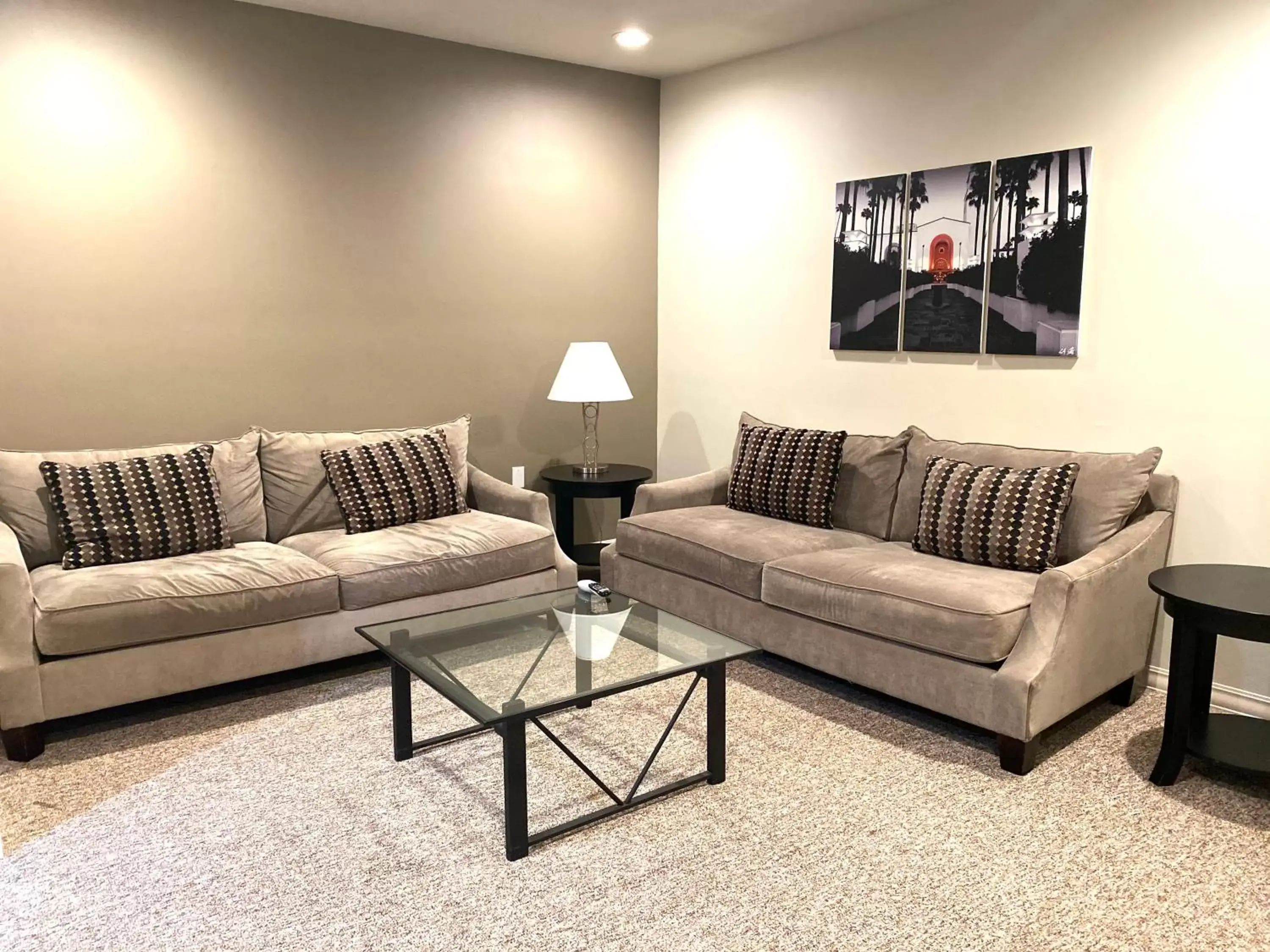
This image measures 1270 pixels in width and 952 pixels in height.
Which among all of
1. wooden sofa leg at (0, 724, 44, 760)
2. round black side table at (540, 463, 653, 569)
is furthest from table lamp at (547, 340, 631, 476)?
wooden sofa leg at (0, 724, 44, 760)

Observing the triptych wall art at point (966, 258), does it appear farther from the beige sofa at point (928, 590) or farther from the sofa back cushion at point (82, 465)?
the sofa back cushion at point (82, 465)

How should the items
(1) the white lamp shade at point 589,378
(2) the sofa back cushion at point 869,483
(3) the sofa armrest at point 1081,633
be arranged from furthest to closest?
(1) the white lamp shade at point 589,378
(2) the sofa back cushion at point 869,483
(3) the sofa armrest at point 1081,633

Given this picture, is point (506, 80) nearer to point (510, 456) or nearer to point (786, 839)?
point (510, 456)

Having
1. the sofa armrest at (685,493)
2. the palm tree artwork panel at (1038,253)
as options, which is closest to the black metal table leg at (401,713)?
the sofa armrest at (685,493)

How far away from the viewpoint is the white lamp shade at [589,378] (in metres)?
4.59

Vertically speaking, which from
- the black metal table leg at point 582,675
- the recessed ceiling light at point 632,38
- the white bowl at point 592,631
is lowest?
the black metal table leg at point 582,675

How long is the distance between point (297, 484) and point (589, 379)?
140 cm

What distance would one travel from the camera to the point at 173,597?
3117 mm

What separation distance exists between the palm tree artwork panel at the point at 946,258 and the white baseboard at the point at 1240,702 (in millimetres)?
1500

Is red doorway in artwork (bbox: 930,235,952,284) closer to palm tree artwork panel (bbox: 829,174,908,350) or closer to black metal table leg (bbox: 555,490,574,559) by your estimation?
palm tree artwork panel (bbox: 829,174,908,350)

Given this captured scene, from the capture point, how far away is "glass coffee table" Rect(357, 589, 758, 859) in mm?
2385

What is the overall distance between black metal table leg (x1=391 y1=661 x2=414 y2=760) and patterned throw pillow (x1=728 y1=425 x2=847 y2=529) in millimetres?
1847

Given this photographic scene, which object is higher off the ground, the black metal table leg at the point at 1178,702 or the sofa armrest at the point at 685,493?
the sofa armrest at the point at 685,493

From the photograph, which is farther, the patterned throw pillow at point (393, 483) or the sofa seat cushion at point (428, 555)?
the patterned throw pillow at point (393, 483)
